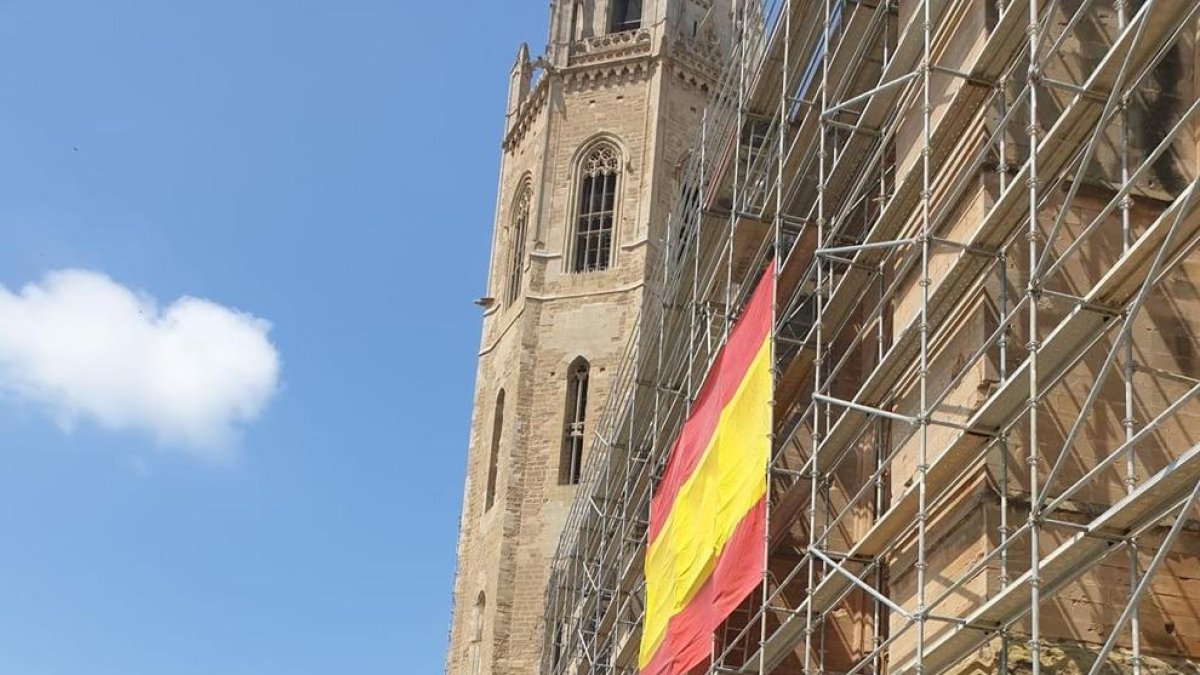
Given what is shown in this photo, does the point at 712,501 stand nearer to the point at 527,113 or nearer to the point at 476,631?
the point at 476,631

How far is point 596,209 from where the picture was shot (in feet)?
121

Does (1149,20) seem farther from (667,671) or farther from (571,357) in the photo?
(571,357)

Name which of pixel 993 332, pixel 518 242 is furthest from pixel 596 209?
pixel 993 332

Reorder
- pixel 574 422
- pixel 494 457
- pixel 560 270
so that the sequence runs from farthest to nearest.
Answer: pixel 560 270 → pixel 494 457 → pixel 574 422

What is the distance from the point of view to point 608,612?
66.3ft

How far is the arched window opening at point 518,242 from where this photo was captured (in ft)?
123

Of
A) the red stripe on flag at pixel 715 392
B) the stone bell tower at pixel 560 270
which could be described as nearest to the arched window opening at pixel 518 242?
the stone bell tower at pixel 560 270

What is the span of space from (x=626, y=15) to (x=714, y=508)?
2828 centimetres

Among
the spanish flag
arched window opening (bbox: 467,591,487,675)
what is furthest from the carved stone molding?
the spanish flag

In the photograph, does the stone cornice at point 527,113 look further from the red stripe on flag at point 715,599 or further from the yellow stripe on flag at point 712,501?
the red stripe on flag at point 715,599

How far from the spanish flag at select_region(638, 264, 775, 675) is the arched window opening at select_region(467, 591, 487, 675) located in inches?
716

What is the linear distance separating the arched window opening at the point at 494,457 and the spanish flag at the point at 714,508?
19073 millimetres

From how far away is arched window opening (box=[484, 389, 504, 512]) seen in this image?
116 feet

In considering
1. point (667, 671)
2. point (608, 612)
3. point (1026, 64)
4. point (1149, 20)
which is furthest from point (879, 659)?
point (608, 612)
